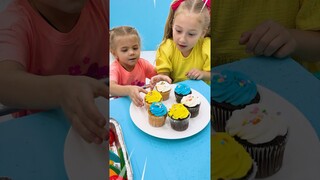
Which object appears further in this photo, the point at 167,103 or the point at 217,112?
the point at 167,103

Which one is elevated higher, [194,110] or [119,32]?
[119,32]

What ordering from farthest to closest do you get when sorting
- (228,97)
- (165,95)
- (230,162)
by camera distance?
(165,95) < (228,97) < (230,162)

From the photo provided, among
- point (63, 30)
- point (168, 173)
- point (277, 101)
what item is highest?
point (63, 30)

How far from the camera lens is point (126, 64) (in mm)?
670

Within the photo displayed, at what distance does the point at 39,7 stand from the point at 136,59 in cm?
20

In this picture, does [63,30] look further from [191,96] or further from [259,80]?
[259,80]

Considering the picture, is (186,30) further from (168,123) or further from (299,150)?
(299,150)

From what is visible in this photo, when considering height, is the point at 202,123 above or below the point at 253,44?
below

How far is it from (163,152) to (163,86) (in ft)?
0.49

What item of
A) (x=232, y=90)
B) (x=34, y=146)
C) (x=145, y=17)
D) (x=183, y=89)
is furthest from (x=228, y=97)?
(x=34, y=146)

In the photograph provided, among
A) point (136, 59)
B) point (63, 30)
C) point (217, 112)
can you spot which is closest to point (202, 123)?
point (217, 112)

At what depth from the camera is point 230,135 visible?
1.85 feet

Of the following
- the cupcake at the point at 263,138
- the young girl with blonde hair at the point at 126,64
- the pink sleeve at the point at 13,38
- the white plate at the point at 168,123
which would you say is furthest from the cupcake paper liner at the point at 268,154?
the pink sleeve at the point at 13,38

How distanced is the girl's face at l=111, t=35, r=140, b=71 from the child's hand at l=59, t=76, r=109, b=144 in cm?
10
